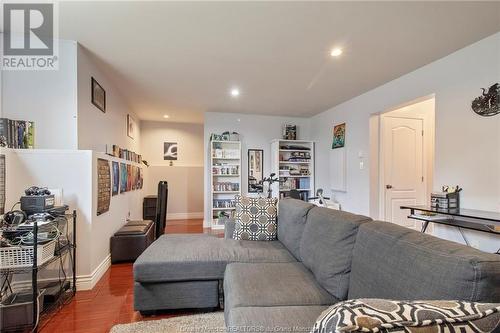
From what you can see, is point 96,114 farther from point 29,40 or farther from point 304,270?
point 304,270

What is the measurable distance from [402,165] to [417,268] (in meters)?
3.60

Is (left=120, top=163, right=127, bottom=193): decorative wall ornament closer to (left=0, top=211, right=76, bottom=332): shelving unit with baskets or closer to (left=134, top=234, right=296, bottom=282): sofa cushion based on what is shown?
(left=0, top=211, right=76, bottom=332): shelving unit with baskets

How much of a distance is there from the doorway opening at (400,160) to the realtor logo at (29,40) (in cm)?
423

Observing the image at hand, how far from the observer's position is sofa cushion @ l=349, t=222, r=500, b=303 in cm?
81

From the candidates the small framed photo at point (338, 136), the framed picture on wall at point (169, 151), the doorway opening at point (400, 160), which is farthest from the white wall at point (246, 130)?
the doorway opening at point (400, 160)

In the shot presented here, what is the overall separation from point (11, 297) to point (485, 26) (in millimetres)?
4549

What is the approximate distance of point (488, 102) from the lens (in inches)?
94.4

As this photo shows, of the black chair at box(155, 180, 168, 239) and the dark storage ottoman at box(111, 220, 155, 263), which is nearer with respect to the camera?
the dark storage ottoman at box(111, 220, 155, 263)

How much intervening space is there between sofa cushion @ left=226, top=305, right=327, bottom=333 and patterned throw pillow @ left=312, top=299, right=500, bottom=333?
609 mm

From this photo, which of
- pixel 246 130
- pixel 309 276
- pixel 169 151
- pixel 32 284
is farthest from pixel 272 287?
pixel 169 151

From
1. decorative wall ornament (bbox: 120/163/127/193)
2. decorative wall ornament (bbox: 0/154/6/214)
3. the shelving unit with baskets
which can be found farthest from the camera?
decorative wall ornament (bbox: 120/163/127/193)

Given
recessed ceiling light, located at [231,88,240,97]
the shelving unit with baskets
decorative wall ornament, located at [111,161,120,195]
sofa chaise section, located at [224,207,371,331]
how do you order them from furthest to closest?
1. recessed ceiling light, located at [231,88,240,97]
2. decorative wall ornament, located at [111,161,120,195]
3. the shelving unit with baskets
4. sofa chaise section, located at [224,207,371,331]

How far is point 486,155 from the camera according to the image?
2.42 meters

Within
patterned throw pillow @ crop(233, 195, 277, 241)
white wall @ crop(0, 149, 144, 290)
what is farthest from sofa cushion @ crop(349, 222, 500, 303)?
white wall @ crop(0, 149, 144, 290)
